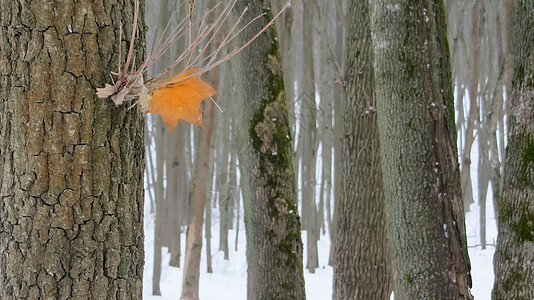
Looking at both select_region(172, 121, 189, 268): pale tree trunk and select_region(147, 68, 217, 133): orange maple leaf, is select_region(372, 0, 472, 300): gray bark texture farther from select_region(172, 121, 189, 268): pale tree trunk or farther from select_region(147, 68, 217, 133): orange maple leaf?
select_region(172, 121, 189, 268): pale tree trunk

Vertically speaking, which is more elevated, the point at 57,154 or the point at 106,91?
the point at 106,91

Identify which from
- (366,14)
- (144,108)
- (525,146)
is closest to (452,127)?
(525,146)

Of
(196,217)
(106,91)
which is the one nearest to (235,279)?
(196,217)

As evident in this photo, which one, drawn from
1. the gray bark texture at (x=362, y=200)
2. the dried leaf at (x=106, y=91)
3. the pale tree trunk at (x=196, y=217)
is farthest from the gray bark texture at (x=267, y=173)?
the pale tree trunk at (x=196, y=217)

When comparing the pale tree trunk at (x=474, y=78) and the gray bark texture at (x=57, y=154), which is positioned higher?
the pale tree trunk at (x=474, y=78)

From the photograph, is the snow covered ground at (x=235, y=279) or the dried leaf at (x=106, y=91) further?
the snow covered ground at (x=235, y=279)

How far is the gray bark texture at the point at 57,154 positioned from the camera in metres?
1.65

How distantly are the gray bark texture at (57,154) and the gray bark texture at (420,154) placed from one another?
9.24 feet

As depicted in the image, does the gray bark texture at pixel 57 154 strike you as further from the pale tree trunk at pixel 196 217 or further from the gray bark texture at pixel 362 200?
the pale tree trunk at pixel 196 217

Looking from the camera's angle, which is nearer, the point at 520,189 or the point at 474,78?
the point at 520,189

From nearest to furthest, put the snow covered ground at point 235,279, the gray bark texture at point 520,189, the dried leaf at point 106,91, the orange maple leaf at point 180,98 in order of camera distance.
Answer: the dried leaf at point 106,91 → the orange maple leaf at point 180,98 → the gray bark texture at point 520,189 → the snow covered ground at point 235,279

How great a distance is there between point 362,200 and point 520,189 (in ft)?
6.98

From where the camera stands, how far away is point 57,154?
65.3 inches

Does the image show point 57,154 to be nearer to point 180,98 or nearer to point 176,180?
point 180,98
